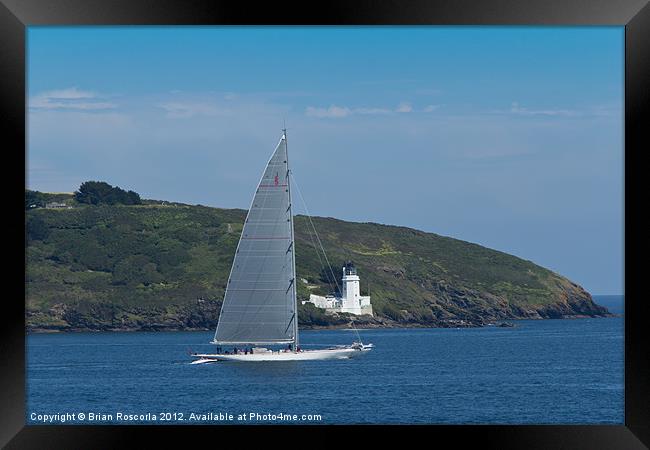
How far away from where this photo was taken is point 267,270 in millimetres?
35938

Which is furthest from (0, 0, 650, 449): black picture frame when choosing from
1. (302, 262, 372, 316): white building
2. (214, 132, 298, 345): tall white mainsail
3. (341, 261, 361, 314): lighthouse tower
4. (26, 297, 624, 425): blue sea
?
(341, 261, 361, 314): lighthouse tower

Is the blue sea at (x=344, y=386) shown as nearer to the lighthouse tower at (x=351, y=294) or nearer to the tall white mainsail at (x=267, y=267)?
the tall white mainsail at (x=267, y=267)

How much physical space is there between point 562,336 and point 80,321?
38.5 meters

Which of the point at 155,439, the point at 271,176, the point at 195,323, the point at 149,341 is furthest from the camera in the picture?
the point at 195,323

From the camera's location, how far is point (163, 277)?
3760 inches

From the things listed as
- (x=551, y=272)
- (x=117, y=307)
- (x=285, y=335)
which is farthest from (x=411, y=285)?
(x=285, y=335)

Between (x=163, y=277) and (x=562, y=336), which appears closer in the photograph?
(x=562, y=336)

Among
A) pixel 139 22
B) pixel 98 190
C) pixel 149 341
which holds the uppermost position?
pixel 98 190

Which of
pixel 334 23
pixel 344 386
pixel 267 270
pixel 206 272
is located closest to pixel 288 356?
pixel 344 386

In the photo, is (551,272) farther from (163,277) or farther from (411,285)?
(163,277)

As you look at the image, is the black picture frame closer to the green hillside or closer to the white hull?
the white hull

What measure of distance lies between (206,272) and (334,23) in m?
86.7

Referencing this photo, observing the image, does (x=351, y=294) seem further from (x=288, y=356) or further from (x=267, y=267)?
(x=267, y=267)

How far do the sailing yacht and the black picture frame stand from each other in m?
26.0
